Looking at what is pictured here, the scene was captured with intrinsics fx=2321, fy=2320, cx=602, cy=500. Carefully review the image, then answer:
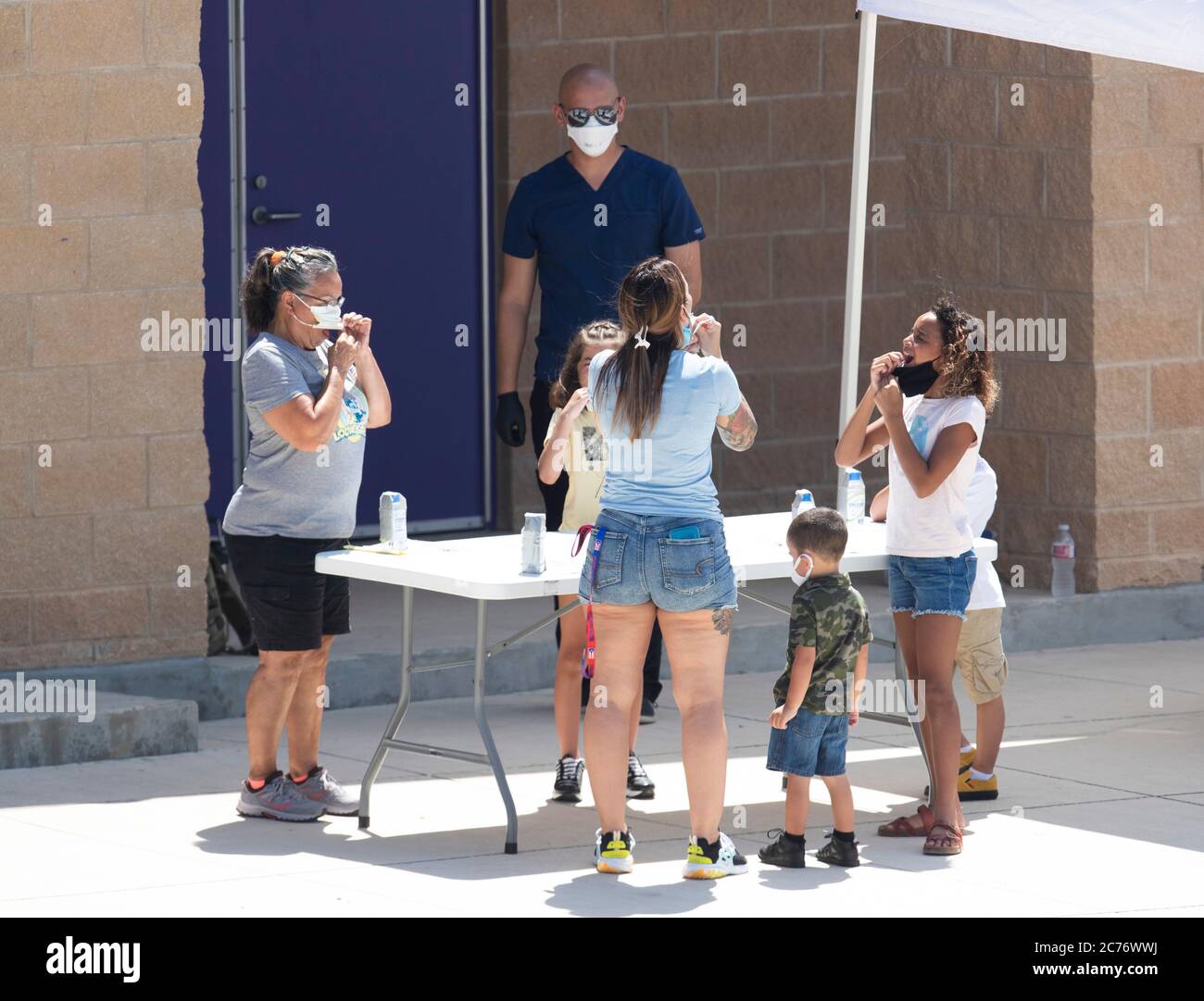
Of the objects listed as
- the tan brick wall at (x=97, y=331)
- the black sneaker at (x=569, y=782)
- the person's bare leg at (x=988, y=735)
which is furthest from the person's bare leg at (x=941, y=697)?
the tan brick wall at (x=97, y=331)

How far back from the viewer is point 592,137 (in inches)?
333

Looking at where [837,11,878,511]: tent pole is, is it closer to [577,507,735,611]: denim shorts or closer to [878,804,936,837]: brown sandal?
[878,804,936,837]: brown sandal

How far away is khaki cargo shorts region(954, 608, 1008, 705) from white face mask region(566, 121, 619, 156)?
2.29 metres

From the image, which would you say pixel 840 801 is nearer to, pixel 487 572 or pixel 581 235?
pixel 487 572

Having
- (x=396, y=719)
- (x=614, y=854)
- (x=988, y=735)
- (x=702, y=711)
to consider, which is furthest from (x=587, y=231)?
(x=614, y=854)

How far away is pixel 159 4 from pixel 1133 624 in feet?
16.5

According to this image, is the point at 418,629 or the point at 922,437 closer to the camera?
the point at 922,437

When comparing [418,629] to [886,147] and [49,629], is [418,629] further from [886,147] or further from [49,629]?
[886,147]

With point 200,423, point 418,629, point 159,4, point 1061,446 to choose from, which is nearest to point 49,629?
point 200,423

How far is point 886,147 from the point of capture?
457 inches

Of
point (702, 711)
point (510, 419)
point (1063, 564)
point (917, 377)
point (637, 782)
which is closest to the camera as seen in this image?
point (702, 711)

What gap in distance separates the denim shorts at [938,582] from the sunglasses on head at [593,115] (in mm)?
2372

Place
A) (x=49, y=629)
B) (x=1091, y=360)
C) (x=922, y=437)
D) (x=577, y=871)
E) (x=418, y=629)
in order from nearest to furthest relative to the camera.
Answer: (x=577, y=871) → (x=922, y=437) → (x=49, y=629) → (x=418, y=629) → (x=1091, y=360)

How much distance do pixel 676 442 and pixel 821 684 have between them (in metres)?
0.83
